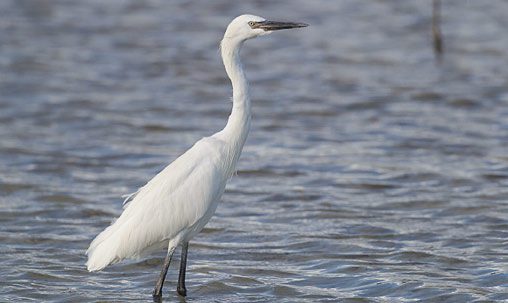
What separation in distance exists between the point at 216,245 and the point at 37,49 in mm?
8650

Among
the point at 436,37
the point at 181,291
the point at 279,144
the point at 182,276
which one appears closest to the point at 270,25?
the point at 182,276

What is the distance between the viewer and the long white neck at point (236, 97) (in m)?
7.59

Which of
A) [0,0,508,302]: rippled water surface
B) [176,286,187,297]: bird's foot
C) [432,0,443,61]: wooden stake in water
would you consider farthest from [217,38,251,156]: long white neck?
[432,0,443,61]: wooden stake in water

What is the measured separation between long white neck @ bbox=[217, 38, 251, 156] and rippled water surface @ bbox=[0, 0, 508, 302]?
110cm

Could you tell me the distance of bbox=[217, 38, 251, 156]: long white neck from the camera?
7594mm

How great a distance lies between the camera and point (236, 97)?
7.61 meters

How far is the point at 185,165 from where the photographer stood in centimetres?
754

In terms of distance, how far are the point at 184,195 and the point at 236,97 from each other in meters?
0.77

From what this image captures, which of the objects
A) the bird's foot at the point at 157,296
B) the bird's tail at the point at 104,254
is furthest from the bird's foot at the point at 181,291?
the bird's tail at the point at 104,254

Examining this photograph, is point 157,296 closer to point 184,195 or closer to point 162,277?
point 162,277

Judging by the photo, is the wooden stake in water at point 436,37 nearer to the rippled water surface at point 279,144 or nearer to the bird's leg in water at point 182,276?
the rippled water surface at point 279,144

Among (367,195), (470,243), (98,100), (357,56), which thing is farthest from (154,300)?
(357,56)

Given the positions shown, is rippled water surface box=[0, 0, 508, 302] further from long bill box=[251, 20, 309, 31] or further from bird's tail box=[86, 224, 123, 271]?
long bill box=[251, 20, 309, 31]

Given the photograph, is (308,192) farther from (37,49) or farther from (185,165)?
(37,49)
